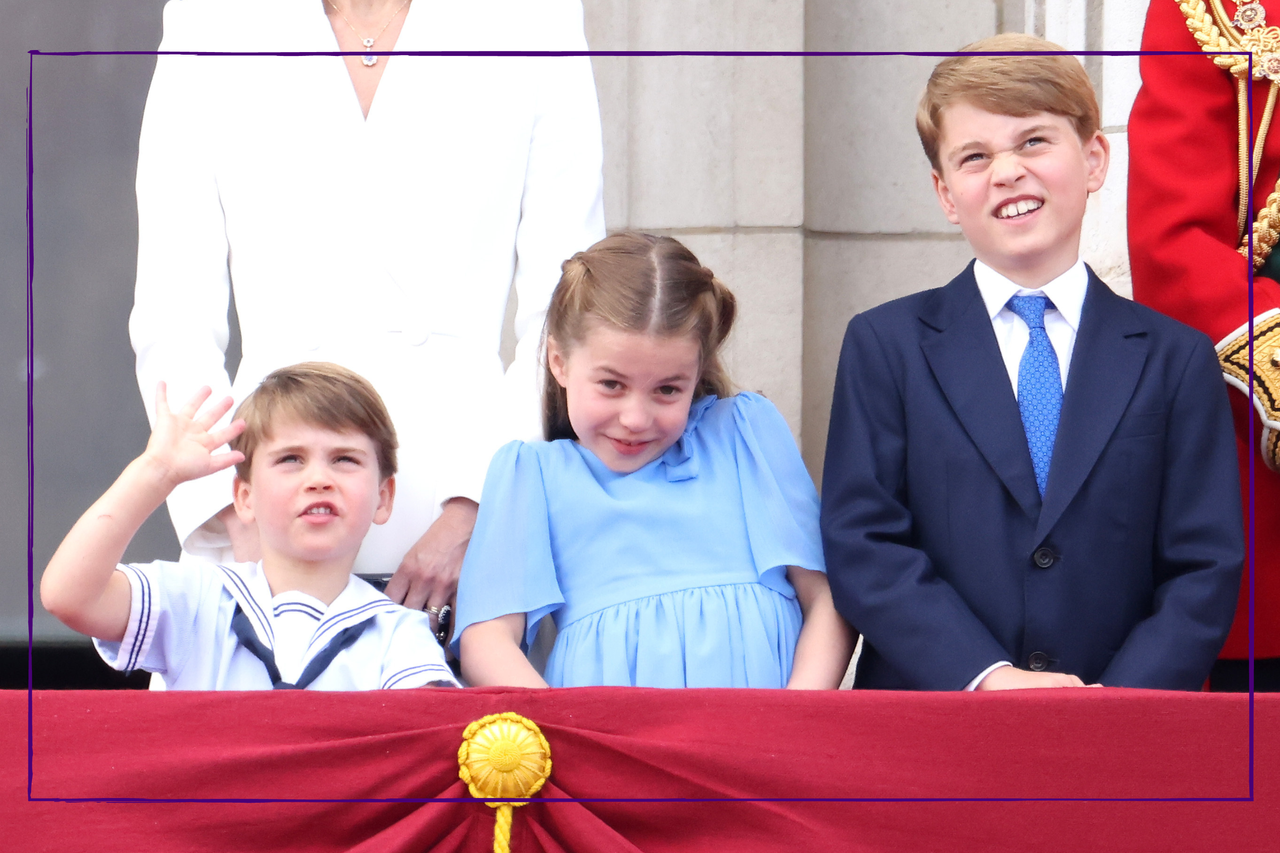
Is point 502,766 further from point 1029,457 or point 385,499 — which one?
point 1029,457

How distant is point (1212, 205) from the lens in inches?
81.5

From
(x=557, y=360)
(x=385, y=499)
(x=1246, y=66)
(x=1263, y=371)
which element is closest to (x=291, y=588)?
(x=385, y=499)

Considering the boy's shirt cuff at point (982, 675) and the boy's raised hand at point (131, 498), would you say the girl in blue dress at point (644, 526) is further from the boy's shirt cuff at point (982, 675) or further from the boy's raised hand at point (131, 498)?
the boy's raised hand at point (131, 498)

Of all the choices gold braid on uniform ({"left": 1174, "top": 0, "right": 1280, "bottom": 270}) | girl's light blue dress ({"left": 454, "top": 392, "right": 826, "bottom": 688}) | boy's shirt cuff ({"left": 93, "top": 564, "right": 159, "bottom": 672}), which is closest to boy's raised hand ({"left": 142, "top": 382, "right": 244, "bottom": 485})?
boy's shirt cuff ({"left": 93, "top": 564, "right": 159, "bottom": 672})

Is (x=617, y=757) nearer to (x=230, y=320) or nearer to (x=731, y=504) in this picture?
(x=731, y=504)

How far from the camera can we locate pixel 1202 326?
2020 mm

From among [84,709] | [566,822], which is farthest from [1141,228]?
[84,709]

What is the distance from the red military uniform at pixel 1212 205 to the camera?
2.03 m

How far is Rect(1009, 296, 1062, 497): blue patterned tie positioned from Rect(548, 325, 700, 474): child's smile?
0.42 metres

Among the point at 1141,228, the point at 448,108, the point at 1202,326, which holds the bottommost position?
the point at 1202,326

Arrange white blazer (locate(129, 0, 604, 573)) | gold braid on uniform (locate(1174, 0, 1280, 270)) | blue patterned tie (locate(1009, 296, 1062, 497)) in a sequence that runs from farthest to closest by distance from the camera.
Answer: gold braid on uniform (locate(1174, 0, 1280, 270)), white blazer (locate(129, 0, 604, 573)), blue patterned tie (locate(1009, 296, 1062, 497))

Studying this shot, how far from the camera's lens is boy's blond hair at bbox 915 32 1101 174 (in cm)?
187

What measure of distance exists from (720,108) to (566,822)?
116 cm

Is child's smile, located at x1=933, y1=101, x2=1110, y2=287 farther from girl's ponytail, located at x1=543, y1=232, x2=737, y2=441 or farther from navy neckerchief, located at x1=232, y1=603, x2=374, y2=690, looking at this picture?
navy neckerchief, located at x1=232, y1=603, x2=374, y2=690
